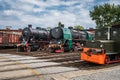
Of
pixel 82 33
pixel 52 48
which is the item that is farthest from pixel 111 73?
pixel 82 33

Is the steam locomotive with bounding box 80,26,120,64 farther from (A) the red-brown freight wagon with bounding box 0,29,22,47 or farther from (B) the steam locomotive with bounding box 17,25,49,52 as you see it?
(A) the red-brown freight wagon with bounding box 0,29,22,47

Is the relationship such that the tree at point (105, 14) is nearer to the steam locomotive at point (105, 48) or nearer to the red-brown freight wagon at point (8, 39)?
the red-brown freight wagon at point (8, 39)

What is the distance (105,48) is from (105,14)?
41.0 metres

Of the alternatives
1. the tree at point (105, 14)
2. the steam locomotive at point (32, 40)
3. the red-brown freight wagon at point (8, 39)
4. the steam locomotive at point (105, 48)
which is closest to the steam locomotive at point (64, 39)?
the steam locomotive at point (32, 40)

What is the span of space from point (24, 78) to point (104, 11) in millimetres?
45945

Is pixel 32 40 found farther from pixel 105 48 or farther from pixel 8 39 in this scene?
pixel 105 48

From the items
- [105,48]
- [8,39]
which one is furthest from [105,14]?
[105,48]

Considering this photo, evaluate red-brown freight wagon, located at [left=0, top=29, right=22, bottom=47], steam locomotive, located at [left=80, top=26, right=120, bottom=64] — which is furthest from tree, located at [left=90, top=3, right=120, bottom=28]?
steam locomotive, located at [left=80, top=26, right=120, bottom=64]

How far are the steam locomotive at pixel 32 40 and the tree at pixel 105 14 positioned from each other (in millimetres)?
25742

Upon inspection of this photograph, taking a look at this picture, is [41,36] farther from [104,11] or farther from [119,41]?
[104,11]

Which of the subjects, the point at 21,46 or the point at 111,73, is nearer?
the point at 111,73

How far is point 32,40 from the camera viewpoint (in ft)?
81.9

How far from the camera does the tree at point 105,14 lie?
50109 millimetres

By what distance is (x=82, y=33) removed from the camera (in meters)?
25.6
